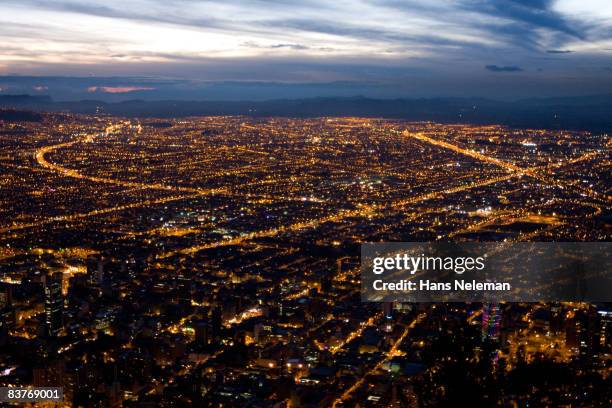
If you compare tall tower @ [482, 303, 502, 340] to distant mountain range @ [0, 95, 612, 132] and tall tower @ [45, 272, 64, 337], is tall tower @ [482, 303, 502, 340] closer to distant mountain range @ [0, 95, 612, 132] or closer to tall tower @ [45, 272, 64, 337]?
tall tower @ [45, 272, 64, 337]

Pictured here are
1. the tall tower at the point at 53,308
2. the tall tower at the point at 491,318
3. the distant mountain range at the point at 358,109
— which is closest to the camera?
the tall tower at the point at 491,318

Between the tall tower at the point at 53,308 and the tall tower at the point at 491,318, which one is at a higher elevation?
the tall tower at the point at 491,318

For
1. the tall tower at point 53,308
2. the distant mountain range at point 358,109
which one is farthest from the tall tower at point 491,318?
the distant mountain range at point 358,109

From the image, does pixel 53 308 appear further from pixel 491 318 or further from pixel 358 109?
pixel 358 109

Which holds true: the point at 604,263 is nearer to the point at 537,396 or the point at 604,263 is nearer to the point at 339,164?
the point at 537,396

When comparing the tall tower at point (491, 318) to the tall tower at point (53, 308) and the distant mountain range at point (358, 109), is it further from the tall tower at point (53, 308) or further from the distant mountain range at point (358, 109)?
the distant mountain range at point (358, 109)

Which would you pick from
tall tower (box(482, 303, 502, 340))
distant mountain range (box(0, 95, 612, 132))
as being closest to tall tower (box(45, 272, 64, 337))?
tall tower (box(482, 303, 502, 340))

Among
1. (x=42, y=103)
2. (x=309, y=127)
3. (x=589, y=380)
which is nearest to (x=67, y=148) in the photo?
(x=309, y=127)

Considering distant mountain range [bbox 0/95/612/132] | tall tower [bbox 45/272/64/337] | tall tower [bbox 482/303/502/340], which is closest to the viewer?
tall tower [bbox 482/303/502/340]
